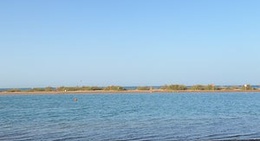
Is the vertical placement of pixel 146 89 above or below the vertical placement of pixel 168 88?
below

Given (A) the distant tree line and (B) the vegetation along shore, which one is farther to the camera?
(A) the distant tree line

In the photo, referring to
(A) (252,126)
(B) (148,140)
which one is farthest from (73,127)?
(A) (252,126)

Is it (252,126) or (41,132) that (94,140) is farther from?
(252,126)

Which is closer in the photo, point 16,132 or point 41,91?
point 16,132

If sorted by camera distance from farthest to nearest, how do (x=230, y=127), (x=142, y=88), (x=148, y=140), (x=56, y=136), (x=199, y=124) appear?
(x=142, y=88) → (x=199, y=124) → (x=230, y=127) → (x=56, y=136) → (x=148, y=140)

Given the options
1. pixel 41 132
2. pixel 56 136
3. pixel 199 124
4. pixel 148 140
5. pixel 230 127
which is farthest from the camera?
pixel 199 124

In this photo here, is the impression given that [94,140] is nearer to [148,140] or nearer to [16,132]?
[148,140]

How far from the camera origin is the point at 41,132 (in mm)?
31250

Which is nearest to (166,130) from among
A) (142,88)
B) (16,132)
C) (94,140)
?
(94,140)

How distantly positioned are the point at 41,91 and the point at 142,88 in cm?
4261

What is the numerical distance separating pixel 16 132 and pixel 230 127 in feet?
56.2

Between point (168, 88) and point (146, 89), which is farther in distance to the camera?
point (146, 89)

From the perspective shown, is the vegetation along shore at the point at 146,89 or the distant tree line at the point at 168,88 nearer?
the vegetation along shore at the point at 146,89

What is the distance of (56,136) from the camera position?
2878cm
